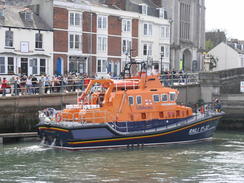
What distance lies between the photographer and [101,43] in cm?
4962

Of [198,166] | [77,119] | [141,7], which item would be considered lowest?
[198,166]

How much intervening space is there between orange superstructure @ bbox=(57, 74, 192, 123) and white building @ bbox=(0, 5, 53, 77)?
15317 mm

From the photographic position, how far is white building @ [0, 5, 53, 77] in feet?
136

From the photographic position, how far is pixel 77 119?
85.1 feet

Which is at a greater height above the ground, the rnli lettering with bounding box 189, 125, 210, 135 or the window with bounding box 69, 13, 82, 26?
the window with bounding box 69, 13, 82, 26

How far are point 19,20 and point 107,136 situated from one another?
20722 millimetres

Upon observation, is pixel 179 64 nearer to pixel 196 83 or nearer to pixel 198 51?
pixel 198 51

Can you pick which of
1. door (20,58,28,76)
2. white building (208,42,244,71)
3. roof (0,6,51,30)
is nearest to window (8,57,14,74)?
door (20,58,28,76)

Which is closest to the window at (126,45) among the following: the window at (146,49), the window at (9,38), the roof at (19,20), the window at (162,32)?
the window at (146,49)

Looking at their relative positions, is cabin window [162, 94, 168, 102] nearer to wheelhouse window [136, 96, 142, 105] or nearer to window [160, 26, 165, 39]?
wheelhouse window [136, 96, 142, 105]

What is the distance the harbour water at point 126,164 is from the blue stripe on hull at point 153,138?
39 cm

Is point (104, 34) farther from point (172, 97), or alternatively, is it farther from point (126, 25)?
point (172, 97)

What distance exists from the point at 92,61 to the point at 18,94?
→ 18.9m

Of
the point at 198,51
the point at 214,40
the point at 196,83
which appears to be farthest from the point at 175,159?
the point at 214,40
